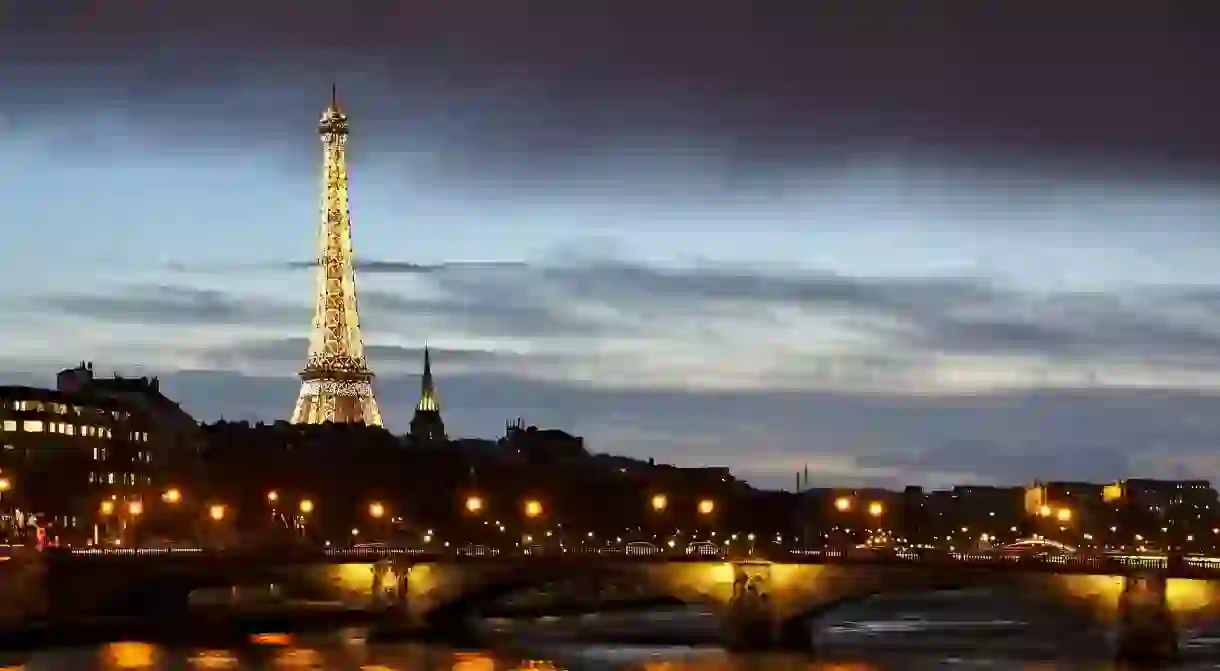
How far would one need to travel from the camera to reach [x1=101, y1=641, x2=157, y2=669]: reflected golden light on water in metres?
78.3

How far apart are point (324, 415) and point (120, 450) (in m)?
16.8

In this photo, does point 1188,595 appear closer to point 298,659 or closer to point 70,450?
point 298,659

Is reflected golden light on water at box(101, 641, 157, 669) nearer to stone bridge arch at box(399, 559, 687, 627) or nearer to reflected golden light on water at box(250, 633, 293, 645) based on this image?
reflected golden light on water at box(250, 633, 293, 645)

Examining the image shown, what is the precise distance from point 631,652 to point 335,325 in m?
83.9

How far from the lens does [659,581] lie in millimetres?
91188

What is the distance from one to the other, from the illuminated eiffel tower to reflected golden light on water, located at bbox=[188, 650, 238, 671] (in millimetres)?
77941

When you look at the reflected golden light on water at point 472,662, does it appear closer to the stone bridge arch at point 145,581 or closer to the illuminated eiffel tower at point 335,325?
the stone bridge arch at point 145,581

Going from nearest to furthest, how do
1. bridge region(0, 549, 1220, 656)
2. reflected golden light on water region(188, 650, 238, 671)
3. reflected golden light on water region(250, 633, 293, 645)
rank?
reflected golden light on water region(188, 650, 238, 671) → bridge region(0, 549, 1220, 656) → reflected golden light on water region(250, 633, 293, 645)

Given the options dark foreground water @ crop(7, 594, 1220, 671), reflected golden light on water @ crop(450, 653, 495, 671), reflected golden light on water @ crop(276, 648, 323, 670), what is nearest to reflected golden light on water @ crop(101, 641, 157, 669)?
dark foreground water @ crop(7, 594, 1220, 671)

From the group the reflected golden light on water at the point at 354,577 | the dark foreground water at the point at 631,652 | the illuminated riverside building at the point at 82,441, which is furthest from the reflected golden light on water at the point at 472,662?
the illuminated riverside building at the point at 82,441

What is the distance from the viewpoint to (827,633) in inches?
3979

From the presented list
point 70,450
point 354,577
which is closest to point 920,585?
point 354,577

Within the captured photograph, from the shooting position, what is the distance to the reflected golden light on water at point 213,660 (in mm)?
78875

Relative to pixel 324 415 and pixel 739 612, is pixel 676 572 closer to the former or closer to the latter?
pixel 739 612
